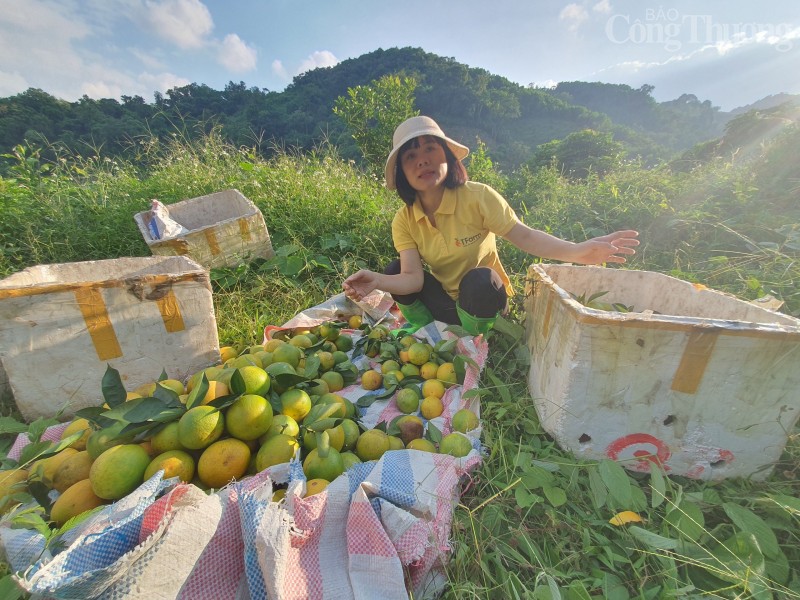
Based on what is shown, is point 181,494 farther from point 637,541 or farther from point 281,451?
point 637,541

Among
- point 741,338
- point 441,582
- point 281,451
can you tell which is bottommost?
point 441,582

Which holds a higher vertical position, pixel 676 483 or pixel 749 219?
pixel 749 219

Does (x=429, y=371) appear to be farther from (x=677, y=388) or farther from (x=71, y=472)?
(x=71, y=472)

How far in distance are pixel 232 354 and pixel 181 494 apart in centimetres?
134

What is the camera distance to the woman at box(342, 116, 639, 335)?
2121 millimetres

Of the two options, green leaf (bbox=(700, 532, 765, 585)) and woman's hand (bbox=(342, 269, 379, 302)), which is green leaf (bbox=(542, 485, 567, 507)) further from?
woman's hand (bbox=(342, 269, 379, 302))

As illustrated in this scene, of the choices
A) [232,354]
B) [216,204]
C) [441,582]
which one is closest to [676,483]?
[441,582]

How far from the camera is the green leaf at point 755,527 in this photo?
3.68 feet

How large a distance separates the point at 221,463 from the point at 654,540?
4.49 ft

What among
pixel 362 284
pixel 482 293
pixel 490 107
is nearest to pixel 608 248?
pixel 482 293

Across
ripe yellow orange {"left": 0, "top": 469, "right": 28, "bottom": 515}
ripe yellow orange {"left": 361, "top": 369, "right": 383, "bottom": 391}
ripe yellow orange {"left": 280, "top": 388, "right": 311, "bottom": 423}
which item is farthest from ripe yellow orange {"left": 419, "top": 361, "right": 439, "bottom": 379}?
Result: ripe yellow orange {"left": 0, "top": 469, "right": 28, "bottom": 515}

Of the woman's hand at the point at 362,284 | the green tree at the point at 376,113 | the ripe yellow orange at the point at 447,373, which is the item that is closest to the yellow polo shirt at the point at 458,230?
the woman's hand at the point at 362,284

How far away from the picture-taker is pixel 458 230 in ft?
7.83

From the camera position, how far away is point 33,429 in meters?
1.51
